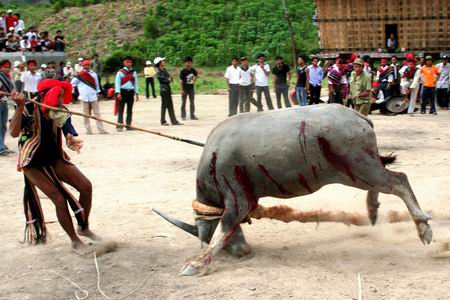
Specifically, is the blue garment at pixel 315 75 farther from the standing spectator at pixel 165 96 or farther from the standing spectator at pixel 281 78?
the standing spectator at pixel 165 96

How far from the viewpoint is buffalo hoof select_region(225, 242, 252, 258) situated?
5895 millimetres

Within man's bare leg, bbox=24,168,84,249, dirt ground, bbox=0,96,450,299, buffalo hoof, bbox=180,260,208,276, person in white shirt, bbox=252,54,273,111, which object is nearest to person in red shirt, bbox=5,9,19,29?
person in white shirt, bbox=252,54,273,111

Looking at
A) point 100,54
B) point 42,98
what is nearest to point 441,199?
point 42,98

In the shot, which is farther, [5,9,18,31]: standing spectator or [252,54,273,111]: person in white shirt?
[5,9,18,31]: standing spectator

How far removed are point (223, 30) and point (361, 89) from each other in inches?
901

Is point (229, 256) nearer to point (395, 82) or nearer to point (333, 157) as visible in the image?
point (333, 157)

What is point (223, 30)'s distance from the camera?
33.8 meters

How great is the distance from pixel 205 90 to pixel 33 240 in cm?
1926

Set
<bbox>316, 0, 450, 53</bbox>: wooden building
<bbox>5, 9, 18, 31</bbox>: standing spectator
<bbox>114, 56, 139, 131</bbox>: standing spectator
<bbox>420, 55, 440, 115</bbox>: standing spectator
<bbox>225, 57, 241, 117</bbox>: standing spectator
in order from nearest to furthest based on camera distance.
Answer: <bbox>114, 56, 139, 131</bbox>: standing spectator < <bbox>420, 55, 440, 115</bbox>: standing spectator < <bbox>225, 57, 241, 117</bbox>: standing spectator < <bbox>316, 0, 450, 53</bbox>: wooden building < <bbox>5, 9, 18, 31</bbox>: standing spectator

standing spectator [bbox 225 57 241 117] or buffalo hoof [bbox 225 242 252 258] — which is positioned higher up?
standing spectator [bbox 225 57 241 117]

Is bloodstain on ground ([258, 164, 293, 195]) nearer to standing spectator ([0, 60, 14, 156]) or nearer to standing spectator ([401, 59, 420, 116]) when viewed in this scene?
standing spectator ([0, 60, 14, 156])

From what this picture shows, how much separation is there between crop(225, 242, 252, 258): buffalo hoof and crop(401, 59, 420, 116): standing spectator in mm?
11560

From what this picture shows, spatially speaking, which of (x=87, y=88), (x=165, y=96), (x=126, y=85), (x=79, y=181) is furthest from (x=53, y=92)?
(x=165, y=96)

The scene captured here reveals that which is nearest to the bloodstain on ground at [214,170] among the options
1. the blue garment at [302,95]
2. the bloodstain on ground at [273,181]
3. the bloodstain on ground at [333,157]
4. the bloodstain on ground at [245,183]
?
the bloodstain on ground at [245,183]
